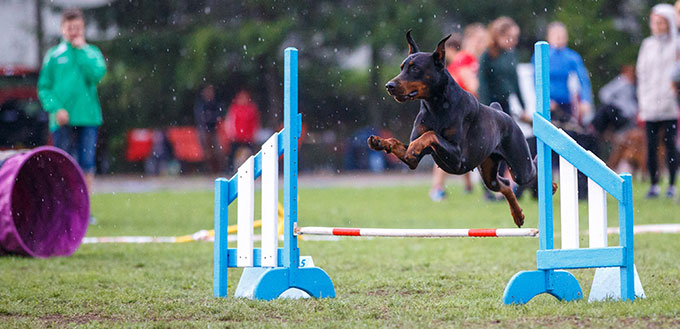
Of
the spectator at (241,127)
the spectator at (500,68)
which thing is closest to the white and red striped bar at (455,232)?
the spectator at (500,68)

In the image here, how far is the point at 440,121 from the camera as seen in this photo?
4031 mm

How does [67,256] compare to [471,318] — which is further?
[67,256]

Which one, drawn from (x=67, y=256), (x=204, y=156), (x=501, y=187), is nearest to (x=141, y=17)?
(x=204, y=156)

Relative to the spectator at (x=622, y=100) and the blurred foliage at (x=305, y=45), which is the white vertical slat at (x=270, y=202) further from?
the blurred foliage at (x=305, y=45)

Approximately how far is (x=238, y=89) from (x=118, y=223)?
49.2 feet

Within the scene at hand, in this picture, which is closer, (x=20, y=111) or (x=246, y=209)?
(x=246, y=209)

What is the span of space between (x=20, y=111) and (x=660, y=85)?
41.1ft

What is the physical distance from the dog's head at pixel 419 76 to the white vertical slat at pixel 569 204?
2.20 feet

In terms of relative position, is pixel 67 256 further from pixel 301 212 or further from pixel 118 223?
pixel 301 212

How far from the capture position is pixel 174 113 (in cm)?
2438

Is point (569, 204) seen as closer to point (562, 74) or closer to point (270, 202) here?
point (270, 202)

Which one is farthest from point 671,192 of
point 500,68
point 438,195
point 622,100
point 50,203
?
point 50,203

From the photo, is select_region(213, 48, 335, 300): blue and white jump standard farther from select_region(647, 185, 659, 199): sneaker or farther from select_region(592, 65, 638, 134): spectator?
select_region(592, 65, 638, 134): spectator

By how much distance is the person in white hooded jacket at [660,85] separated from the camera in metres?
9.59
